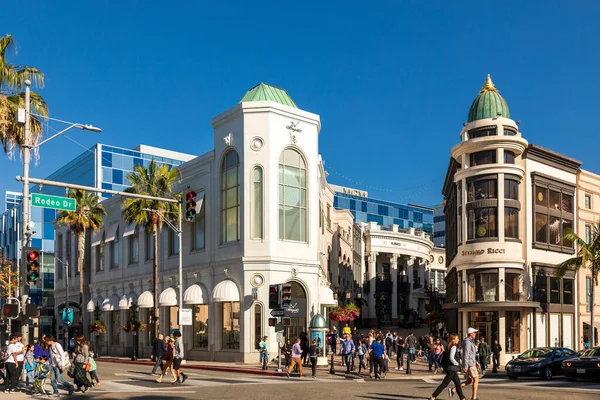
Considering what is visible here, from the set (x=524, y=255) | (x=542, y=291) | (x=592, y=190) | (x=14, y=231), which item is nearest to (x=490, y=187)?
(x=524, y=255)

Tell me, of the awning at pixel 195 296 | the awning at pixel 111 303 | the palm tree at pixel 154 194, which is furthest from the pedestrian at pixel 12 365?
the awning at pixel 111 303

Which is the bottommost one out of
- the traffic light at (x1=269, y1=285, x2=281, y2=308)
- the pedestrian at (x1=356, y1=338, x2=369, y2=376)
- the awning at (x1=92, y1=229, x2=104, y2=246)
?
the pedestrian at (x1=356, y1=338, x2=369, y2=376)

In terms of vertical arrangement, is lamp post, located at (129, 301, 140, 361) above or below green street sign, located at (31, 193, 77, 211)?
below

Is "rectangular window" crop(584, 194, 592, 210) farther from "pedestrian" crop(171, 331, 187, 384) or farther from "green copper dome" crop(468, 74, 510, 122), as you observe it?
"pedestrian" crop(171, 331, 187, 384)

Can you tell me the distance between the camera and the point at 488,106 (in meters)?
51.1

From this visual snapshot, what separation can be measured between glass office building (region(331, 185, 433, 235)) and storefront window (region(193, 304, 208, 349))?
7726 centimetres

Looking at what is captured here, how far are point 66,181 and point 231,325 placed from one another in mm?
63488

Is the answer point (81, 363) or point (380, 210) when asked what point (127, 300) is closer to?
point (81, 363)

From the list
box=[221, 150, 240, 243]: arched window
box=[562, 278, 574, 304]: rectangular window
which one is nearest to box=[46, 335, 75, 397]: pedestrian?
box=[221, 150, 240, 243]: arched window

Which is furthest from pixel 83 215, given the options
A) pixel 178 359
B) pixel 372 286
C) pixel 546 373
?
pixel 372 286

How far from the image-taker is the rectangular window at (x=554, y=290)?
171ft

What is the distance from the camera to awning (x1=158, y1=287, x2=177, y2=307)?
4606 centimetres

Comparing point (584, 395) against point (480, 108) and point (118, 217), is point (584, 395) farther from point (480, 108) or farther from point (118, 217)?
point (118, 217)

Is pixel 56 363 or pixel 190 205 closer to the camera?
pixel 56 363
